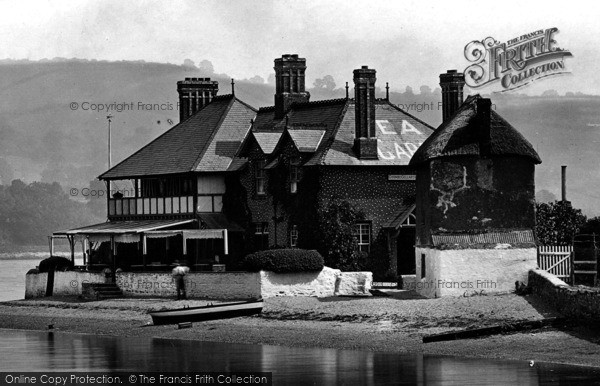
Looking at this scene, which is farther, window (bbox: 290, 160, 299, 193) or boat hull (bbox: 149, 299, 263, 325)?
window (bbox: 290, 160, 299, 193)

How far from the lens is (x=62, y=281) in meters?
68.4

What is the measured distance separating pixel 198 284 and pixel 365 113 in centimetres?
1080

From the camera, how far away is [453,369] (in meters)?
38.6

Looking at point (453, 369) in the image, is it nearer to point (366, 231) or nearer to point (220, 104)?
point (366, 231)

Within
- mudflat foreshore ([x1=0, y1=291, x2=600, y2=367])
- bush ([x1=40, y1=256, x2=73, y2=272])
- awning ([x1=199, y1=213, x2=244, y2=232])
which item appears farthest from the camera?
bush ([x1=40, y1=256, x2=73, y2=272])

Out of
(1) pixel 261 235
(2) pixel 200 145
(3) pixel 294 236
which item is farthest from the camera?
(2) pixel 200 145

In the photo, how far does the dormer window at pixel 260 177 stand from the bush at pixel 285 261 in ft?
32.9

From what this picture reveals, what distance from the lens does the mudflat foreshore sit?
40.9 m

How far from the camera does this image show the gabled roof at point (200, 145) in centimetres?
6994

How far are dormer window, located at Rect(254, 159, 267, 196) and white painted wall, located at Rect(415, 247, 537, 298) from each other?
1665cm

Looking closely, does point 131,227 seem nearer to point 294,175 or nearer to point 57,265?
point 57,265

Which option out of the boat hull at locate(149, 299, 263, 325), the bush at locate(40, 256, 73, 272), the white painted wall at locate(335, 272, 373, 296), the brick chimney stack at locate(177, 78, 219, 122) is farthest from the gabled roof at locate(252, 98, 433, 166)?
the boat hull at locate(149, 299, 263, 325)

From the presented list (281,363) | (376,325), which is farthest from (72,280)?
(281,363)

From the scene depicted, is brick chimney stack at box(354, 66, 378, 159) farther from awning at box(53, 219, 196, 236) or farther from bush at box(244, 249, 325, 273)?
awning at box(53, 219, 196, 236)
